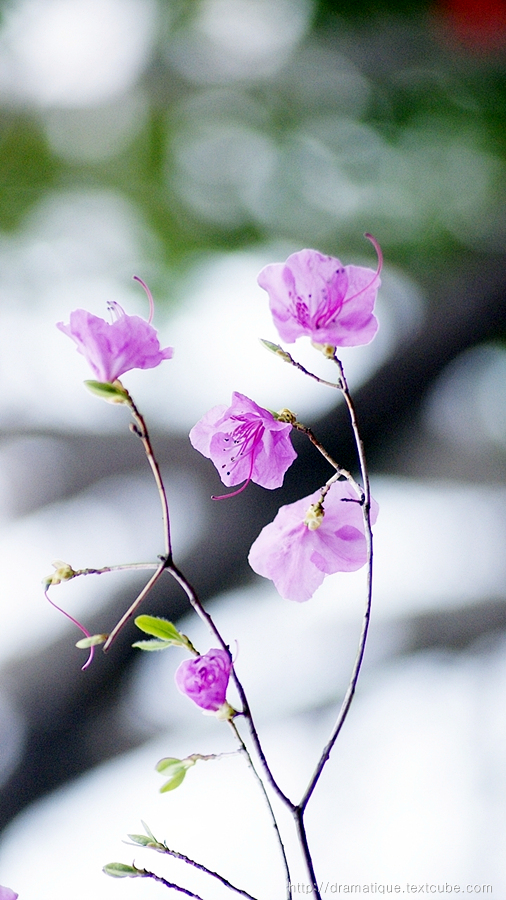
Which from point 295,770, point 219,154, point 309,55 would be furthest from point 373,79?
point 295,770

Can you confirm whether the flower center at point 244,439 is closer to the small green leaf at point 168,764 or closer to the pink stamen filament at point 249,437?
the pink stamen filament at point 249,437

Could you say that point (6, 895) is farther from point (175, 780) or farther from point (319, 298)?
point (319, 298)

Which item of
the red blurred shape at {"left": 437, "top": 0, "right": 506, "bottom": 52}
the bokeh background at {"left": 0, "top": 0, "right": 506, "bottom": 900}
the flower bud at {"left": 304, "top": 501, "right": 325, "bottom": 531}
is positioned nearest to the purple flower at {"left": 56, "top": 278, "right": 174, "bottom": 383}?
the flower bud at {"left": 304, "top": 501, "right": 325, "bottom": 531}

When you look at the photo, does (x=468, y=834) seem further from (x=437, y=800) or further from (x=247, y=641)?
(x=247, y=641)

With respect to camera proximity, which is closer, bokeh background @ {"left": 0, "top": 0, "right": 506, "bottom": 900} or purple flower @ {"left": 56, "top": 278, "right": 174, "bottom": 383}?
purple flower @ {"left": 56, "top": 278, "right": 174, "bottom": 383}

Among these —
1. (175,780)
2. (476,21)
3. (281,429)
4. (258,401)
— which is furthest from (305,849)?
(476,21)

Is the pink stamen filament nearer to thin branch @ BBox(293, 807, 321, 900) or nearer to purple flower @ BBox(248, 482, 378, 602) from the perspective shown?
purple flower @ BBox(248, 482, 378, 602)
